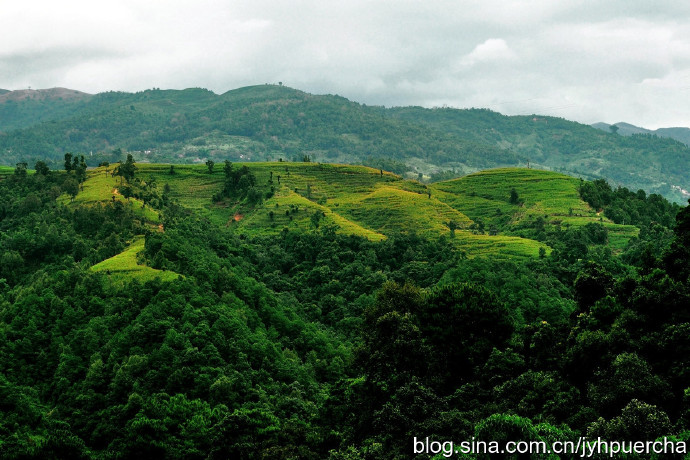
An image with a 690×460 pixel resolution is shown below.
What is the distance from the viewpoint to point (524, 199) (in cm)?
11850

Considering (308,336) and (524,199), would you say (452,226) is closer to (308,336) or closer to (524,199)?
(524,199)

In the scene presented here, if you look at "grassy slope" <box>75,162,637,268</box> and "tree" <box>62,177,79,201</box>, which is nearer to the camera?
"tree" <box>62,177,79,201</box>

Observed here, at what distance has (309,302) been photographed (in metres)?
71.5

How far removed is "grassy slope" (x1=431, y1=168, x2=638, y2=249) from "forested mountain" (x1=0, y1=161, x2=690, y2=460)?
39.7ft

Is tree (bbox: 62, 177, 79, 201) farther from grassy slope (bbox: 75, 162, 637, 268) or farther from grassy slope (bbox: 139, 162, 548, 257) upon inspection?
grassy slope (bbox: 139, 162, 548, 257)

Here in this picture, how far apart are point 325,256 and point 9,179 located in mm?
43275

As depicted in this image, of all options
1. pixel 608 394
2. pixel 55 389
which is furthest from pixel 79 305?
pixel 608 394

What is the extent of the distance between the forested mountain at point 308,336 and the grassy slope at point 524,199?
39.7ft

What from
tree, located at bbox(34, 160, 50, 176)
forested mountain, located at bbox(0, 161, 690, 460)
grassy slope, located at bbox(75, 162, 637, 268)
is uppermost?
tree, located at bbox(34, 160, 50, 176)

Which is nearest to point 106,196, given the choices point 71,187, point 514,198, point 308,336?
point 71,187

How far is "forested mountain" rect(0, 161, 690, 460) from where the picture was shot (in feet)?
98.1

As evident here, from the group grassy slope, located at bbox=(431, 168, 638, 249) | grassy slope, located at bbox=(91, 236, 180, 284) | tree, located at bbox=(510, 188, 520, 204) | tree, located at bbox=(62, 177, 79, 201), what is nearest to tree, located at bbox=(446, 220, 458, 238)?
grassy slope, located at bbox=(431, 168, 638, 249)

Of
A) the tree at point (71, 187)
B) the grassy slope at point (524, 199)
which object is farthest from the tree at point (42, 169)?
the grassy slope at point (524, 199)

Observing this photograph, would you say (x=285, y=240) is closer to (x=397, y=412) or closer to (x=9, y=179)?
(x=9, y=179)
